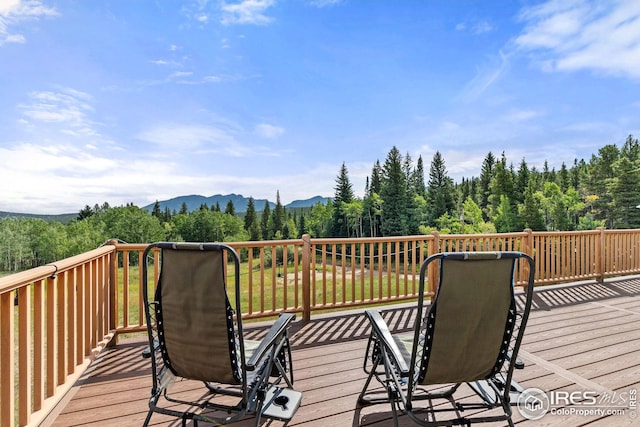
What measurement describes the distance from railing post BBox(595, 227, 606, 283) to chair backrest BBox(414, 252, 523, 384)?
5.85 m

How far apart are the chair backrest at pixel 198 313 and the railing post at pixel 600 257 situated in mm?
6848

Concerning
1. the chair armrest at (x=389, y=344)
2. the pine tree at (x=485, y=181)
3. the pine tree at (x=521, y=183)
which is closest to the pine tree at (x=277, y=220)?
the pine tree at (x=485, y=181)

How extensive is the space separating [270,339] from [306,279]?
2.03m

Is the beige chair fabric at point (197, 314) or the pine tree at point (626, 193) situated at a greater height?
the pine tree at point (626, 193)

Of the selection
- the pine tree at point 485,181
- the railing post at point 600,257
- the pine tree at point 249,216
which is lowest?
the railing post at point 600,257

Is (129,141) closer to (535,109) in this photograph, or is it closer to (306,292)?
(306,292)

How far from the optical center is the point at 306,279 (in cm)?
375

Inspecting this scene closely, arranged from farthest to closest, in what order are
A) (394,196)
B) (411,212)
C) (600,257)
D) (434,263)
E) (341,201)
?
(341,201) < (394,196) < (411,212) < (600,257) < (434,263)

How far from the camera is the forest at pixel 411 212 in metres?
33.8

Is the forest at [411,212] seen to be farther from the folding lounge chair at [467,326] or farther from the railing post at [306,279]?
the folding lounge chair at [467,326]

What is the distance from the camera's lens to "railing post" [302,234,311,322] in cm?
373

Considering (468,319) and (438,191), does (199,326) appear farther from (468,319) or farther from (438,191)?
(438,191)

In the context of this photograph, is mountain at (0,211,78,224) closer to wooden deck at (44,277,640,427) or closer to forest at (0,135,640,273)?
forest at (0,135,640,273)

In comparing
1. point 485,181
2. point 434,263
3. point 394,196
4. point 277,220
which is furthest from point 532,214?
point 277,220
